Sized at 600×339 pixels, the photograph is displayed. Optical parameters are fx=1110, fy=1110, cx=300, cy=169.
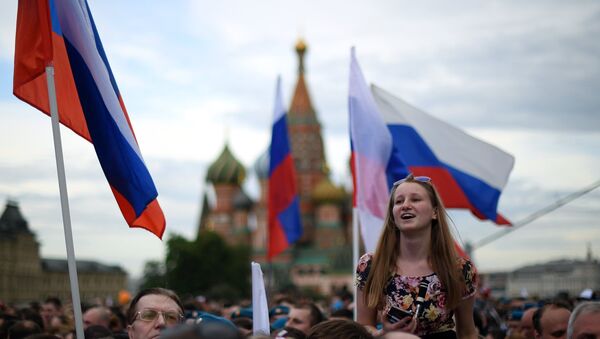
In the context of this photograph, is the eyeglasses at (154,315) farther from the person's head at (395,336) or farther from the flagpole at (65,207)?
the person's head at (395,336)

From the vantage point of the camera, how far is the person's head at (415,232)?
5844mm

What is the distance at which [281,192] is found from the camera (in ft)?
57.6

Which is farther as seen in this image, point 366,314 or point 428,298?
point 366,314

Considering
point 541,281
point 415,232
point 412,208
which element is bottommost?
point 541,281

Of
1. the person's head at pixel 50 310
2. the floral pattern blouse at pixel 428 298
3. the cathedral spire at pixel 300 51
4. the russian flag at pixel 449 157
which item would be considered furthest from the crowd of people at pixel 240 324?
the cathedral spire at pixel 300 51

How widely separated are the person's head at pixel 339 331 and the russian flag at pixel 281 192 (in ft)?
41.4

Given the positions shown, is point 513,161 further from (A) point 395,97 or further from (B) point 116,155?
(B) point 116,155

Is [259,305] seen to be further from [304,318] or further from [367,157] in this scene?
[367,157]

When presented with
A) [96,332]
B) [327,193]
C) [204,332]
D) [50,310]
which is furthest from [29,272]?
[204,332]

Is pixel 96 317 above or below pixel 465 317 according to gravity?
below

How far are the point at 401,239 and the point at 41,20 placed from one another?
2.74 metres

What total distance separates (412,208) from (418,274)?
0.35 m

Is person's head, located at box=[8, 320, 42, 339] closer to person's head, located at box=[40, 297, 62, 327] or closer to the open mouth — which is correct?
the open mouth

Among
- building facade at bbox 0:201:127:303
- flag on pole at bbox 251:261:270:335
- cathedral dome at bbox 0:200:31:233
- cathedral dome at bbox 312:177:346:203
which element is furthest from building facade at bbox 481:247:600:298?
flag on pole at bbox 251:261:270:335
